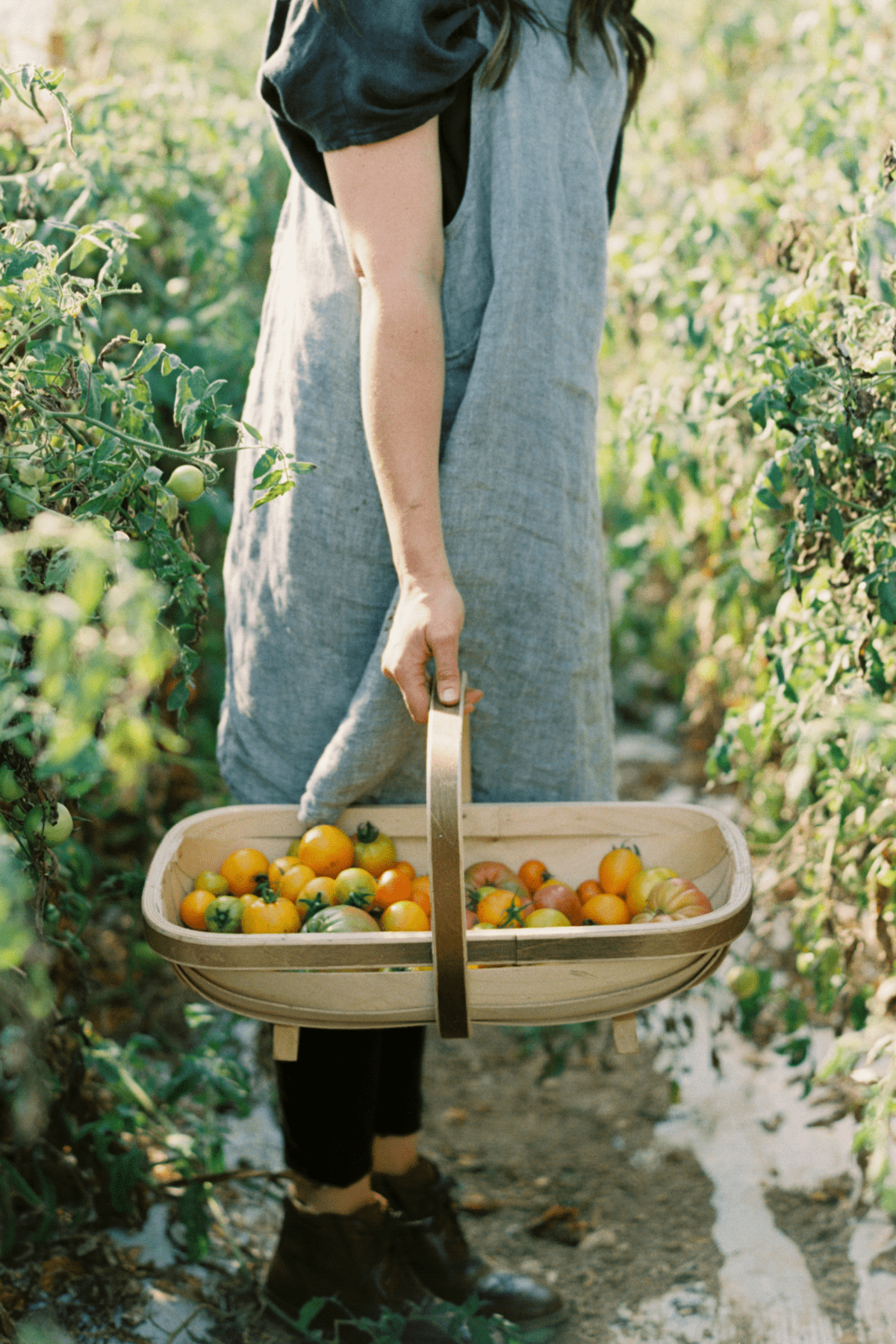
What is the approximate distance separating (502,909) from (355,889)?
16cm

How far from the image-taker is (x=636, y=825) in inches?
50.5

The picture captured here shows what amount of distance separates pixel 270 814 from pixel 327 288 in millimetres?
588

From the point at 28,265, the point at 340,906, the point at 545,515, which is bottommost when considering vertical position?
the point at 340,906

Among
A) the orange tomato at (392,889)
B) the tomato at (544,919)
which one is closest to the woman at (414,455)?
the orange tomato at (392,889)

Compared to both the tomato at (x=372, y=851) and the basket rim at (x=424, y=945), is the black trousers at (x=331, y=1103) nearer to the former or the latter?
the tomato at (x=372, y=851)

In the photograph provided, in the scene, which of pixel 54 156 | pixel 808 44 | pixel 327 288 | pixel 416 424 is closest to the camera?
pixel 416 424

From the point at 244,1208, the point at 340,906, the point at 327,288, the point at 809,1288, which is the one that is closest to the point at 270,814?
the point at 340,906

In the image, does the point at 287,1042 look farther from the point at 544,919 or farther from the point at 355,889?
the point at 544,919

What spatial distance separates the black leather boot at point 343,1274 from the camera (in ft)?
4.44

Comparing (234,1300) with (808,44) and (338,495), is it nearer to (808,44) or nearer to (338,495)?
(338,495)

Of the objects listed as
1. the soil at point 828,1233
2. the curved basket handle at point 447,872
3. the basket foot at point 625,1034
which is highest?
the curved basket handle at point 447,872

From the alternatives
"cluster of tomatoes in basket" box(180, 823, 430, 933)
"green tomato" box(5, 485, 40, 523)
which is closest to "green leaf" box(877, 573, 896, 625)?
"cluster of tomatoes in basket" box(180, 823, 430, 933)

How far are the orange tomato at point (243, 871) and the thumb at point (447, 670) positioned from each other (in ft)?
1.02

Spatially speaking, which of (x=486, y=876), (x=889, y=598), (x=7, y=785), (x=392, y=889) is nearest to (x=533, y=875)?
(x=486, y=876)
